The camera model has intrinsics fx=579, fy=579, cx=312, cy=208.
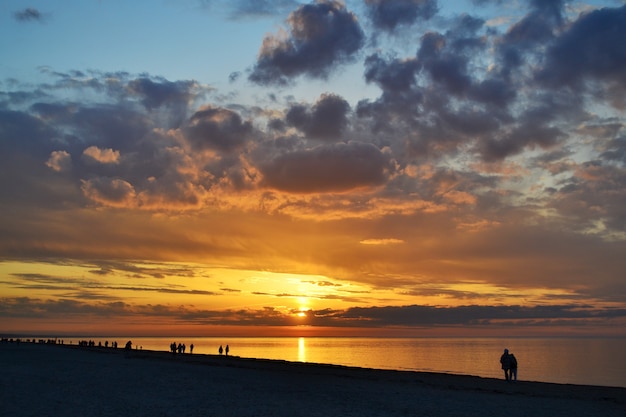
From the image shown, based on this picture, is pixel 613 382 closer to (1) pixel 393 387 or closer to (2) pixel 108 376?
(1) pixel 393 387

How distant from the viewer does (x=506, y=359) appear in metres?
40.4

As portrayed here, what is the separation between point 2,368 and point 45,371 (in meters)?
3.18

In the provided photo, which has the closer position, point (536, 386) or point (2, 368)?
point (2, 368)

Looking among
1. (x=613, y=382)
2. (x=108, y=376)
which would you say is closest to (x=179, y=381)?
(x=108, y=376)

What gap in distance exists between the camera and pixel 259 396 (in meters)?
27.1

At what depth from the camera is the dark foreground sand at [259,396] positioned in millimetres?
21938

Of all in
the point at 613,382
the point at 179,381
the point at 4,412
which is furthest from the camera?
the point at 613,382

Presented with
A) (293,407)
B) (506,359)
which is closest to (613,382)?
(506,359)

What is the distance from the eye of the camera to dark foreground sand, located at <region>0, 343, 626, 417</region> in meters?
21.9

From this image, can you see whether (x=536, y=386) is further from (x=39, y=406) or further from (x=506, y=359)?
(x=39, y=406)

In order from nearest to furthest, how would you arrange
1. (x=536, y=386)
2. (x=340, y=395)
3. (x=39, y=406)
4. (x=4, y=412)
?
(x=4, y=412) < (x=39, y=406) < (x=340, y=395) < (x=536, y=386)

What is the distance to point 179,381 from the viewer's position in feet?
105

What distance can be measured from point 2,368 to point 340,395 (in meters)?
21.1

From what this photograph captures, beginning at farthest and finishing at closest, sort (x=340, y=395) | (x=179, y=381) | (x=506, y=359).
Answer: (x=506, y=359) → (x=179, y=381) → (x=340, y=395)
